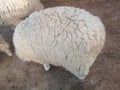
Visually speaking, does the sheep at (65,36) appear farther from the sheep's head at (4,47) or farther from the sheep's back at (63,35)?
the sheep's head at (4,47)

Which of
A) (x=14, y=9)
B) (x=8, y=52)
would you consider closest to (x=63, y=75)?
(x=8, y=52)

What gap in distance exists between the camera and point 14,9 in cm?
219

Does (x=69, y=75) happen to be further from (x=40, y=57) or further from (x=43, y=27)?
(x=43, y=27)

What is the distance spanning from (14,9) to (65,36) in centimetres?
70

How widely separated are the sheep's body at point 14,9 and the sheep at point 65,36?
0.36 metres

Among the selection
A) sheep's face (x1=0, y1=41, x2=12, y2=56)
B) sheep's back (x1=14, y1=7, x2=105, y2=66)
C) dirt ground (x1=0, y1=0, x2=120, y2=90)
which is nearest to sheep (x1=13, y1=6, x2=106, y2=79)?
sheep's back (x1=14, y1=7, x2=105, y2=66)

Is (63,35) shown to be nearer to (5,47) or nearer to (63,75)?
(63,75)

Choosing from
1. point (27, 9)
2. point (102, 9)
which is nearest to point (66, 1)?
point (102, 9)

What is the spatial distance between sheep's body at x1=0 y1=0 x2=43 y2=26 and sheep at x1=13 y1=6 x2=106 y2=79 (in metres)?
0.36

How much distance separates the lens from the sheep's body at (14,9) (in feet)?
7.09

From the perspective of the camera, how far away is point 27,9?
224 centimetres

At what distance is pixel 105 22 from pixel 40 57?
809 mm

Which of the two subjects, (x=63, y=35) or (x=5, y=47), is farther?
(x=5, y=47)

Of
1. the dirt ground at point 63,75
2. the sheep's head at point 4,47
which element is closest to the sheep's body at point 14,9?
the sheep's head at point 4,47
